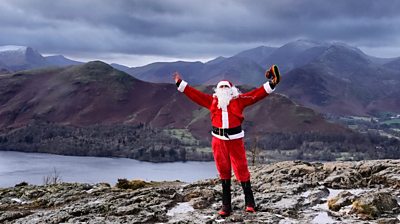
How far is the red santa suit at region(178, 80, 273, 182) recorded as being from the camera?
8922 millimetres

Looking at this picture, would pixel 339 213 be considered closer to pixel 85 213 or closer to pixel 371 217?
pixel 371 217

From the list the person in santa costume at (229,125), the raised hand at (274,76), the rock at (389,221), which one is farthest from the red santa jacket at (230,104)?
the rock at (389,221)

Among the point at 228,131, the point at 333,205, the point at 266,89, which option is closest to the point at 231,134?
the point at 228,131

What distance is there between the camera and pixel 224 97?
30.1 ft

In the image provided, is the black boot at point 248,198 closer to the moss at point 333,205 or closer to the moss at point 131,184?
the moss at point 333,205

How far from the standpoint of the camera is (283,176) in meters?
11.4

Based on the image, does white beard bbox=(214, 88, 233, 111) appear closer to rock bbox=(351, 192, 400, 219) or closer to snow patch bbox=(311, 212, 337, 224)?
snow patch bbox=(311, 212, 337, 224)

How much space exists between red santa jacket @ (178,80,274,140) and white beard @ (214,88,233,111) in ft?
0.25

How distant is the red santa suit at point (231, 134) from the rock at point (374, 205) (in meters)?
2.29

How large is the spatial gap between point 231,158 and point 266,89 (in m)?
1.71

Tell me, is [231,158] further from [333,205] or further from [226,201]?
[333,205]

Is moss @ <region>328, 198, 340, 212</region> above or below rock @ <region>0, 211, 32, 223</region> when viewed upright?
above

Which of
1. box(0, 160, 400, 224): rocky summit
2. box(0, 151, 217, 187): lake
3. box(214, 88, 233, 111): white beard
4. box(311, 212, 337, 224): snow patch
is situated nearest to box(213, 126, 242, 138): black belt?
box(214, 88, 233, 111): white beard

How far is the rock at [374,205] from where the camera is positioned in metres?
7.70
